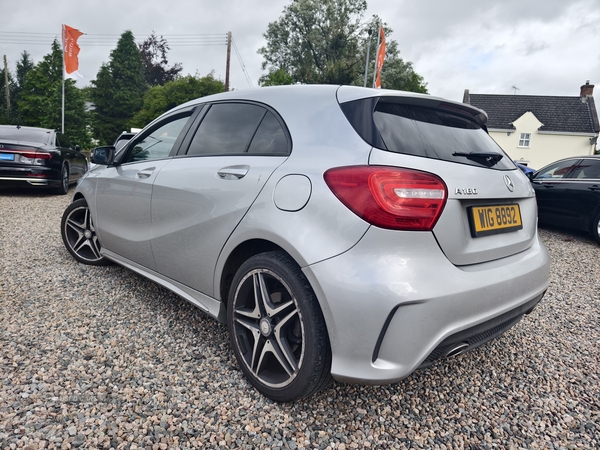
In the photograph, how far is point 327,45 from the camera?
1432 inches

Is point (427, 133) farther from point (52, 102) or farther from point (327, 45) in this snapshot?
point (327, 45)

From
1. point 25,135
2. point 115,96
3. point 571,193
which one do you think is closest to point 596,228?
point 571,193

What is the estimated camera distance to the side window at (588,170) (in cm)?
644

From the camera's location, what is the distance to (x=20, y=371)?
210cm

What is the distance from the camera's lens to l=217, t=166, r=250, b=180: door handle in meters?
2.07

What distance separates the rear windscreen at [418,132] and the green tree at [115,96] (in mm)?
36929

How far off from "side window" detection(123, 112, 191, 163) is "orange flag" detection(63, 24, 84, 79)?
15.3 meters

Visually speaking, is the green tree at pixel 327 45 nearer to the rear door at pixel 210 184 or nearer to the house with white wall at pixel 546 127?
the house with white wall at pixel 546 127

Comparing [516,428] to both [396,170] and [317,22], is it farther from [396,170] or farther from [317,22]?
[317,22]

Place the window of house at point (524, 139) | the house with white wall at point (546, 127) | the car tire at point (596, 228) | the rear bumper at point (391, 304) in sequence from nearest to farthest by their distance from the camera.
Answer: the rear bumper at point (391, 304) < the car tire at point (596, 228) < the house with white wall at point (546, 127) < the window of house at point (524, 139)

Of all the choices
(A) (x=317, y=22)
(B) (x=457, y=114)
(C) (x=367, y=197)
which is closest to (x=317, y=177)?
(C) (x=367, y=197)

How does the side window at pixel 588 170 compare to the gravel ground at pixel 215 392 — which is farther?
the side window at pixel 588 170

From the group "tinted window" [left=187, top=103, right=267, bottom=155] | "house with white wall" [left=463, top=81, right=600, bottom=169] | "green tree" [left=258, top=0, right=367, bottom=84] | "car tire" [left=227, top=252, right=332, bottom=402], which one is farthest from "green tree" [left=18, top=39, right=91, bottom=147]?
"house with white wall" [left=463, top=81, right=600, bottom=169]

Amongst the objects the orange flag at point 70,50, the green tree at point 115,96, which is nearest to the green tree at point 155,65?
the green tree at point 115,96
